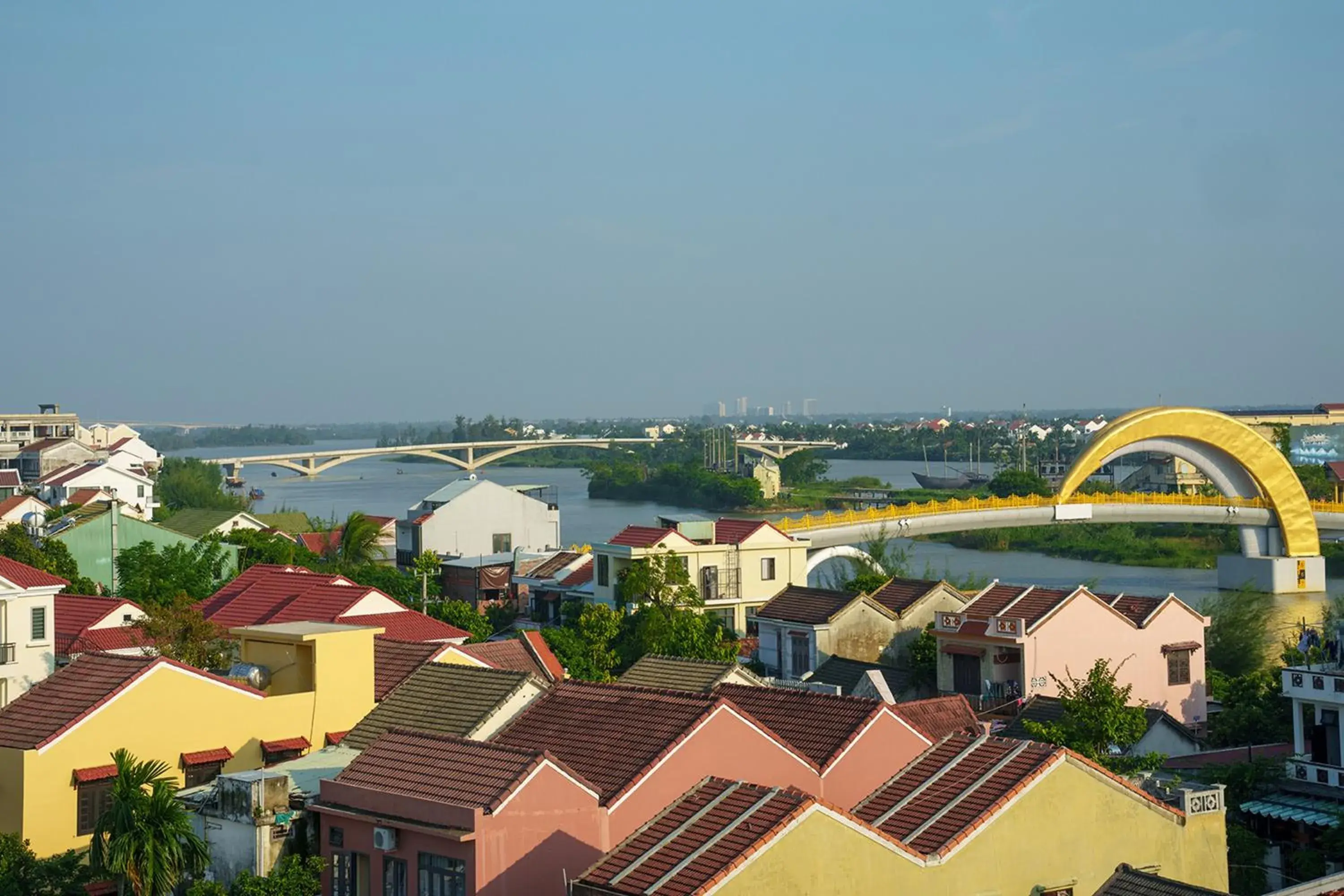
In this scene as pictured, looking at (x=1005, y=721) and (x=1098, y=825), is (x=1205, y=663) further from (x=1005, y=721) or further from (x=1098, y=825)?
(x=1098, y=825)

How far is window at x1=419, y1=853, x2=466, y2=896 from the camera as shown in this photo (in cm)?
660

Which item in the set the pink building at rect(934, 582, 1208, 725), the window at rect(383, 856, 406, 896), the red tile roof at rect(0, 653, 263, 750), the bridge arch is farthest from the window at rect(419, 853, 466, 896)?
the bridge arch

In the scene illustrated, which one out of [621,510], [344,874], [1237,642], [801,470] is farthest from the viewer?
[801,470]

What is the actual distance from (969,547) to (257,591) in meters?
33.9

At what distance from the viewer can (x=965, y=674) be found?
52.8 ft

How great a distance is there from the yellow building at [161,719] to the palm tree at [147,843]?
1074 millimetres

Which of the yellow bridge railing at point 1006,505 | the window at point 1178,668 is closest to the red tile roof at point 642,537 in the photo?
the window at point 1178,668

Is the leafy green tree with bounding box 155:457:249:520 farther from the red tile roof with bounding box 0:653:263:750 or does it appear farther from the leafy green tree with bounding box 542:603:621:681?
the red tile roof with bounding box 0:653:263:750

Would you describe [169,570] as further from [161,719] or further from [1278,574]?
[1278,574]

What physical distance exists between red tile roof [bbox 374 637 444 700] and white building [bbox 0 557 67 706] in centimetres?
268

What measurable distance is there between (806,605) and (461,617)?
3951 millimetres

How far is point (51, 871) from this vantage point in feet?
25.3

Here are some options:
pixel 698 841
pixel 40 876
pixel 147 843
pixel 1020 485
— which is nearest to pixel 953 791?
pixel 698 841

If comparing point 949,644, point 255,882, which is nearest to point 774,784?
point 255,882
